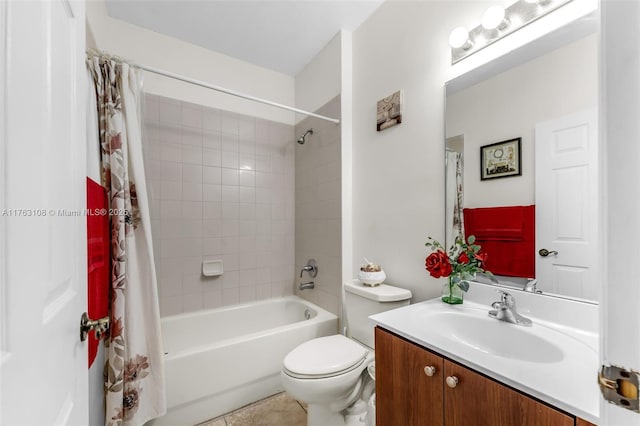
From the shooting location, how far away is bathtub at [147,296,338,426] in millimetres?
1451

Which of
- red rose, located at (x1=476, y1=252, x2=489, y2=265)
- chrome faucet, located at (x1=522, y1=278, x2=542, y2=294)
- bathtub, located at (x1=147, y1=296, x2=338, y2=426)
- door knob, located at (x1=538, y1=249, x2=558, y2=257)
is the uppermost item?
door knob, located at (x1=538, y1=249, x2=558, y2=257)

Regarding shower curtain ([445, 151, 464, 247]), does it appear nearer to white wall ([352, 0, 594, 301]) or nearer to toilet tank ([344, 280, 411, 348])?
white wall ([352, 0, 594, 301])

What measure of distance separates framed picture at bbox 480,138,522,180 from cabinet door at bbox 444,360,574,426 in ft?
2.69

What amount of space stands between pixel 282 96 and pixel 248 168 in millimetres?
823

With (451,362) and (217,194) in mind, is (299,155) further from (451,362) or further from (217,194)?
(451,362)

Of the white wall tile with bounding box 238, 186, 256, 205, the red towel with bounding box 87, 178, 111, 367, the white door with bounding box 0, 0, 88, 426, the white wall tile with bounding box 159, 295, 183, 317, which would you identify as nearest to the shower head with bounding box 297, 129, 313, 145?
the white wall tile with bounding box 238, 186, 256, 205

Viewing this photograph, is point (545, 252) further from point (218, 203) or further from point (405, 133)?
point (218, 203)

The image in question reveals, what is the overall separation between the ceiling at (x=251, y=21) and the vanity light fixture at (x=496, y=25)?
31.4 inches

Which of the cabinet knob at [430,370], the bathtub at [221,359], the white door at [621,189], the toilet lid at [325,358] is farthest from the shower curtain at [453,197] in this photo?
the bathtub at [221,359]

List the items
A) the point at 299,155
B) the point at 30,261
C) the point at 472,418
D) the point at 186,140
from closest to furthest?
the point at 30,261 → the point at 472,418 → the point at 186,140 → the point at 299,155

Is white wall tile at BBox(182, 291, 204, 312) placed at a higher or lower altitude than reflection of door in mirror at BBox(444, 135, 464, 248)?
lower

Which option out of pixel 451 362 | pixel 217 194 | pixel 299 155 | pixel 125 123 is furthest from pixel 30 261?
pixel 299 155

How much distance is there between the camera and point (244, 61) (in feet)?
7.72

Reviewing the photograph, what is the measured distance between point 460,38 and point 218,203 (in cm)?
198
